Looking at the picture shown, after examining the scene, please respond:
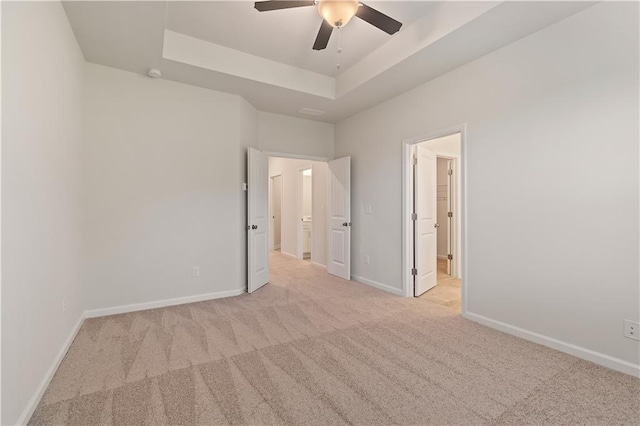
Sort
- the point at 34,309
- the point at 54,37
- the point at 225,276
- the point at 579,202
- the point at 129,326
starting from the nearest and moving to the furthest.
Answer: the point at 34,309 < the point at 54,37 < the point at 579,202 < the point at 129,326 < the point at 225,276

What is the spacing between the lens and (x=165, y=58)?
303 cm

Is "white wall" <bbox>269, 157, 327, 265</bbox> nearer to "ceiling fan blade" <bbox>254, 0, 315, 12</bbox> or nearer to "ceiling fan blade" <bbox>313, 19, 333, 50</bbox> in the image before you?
"ceiling fan blade" <bbox>313, 19, 333, 50</bbox>

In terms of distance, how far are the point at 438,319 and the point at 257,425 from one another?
2.22 metres

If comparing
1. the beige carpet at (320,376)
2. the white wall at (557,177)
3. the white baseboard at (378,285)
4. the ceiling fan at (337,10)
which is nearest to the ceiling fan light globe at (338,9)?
the ceiling fan at (337,10)

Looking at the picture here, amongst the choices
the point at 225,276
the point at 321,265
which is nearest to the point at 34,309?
the point at 225,276

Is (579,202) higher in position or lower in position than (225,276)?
higher

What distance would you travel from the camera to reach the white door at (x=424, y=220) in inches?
155

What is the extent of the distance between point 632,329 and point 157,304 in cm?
Result: 435

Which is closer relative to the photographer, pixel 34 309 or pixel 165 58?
pixel 34 309

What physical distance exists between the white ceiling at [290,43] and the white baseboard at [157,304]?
2645 mm

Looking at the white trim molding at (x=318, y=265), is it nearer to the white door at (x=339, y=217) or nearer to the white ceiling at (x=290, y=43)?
the white door at (x=339, y=217)

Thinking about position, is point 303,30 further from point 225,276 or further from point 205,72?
point 225,276

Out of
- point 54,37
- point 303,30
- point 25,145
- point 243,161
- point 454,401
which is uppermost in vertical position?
point 303,30

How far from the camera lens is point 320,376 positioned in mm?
2057
